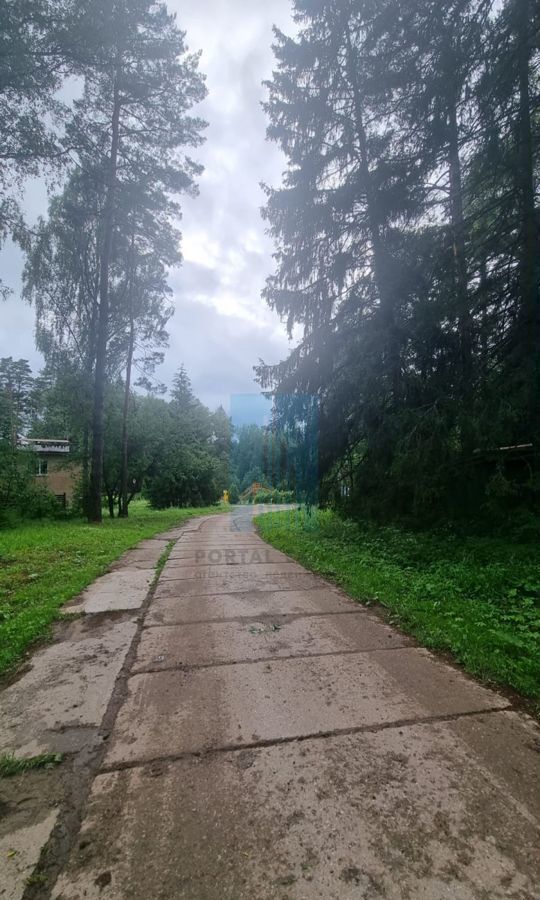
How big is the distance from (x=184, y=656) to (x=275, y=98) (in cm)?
1058

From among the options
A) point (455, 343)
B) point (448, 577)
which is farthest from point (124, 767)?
point (455, 343)

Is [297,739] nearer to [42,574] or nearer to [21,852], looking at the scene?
[21,852]

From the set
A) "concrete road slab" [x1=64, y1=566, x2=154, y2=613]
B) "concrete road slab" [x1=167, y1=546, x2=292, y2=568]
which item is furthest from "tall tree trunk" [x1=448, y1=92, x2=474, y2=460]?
"concrete road slab" [x1=64, y1=566, x2=154, y2=613]

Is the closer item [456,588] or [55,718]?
[55,718]

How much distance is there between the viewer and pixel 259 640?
3.25m

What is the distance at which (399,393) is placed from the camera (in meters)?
6.53

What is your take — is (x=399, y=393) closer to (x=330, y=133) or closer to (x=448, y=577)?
(x=448, y=577)

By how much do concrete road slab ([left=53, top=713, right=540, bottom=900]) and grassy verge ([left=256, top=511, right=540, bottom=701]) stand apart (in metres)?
1.10

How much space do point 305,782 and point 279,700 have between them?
2.15ft

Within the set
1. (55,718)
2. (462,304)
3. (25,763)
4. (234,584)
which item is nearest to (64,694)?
(55,718)

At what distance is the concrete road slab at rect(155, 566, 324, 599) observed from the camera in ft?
15.6

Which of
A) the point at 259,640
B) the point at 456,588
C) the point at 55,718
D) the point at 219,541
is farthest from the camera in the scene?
the point at 219,541

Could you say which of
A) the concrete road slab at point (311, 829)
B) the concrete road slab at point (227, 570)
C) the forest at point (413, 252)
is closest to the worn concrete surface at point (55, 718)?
the concrete road slab at point (311, 829)

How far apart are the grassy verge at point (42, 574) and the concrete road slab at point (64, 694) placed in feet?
1.04
